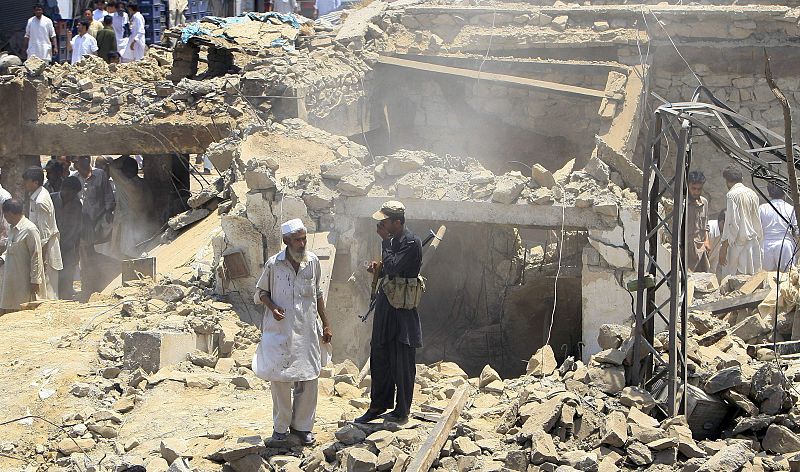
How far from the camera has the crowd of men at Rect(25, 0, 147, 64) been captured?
1955 centimetres

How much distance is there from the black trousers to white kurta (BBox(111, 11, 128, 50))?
1325 cm

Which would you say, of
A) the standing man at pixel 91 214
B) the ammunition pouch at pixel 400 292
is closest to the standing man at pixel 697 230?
the ammunition pouch at pixel 400 292

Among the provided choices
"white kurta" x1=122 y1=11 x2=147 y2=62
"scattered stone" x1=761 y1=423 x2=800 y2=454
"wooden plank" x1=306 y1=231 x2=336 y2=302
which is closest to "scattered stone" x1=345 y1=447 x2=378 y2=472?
"scattered stone" x1=761 y1=423 x2=800 y2=454

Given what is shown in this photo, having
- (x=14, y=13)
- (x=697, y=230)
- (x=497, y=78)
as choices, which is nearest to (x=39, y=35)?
(x=14, y=13)

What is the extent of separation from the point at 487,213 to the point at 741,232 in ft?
10.2

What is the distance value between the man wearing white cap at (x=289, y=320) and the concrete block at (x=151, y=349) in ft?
7.04

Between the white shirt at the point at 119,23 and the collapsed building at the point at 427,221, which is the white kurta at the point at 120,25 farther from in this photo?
the collapsed building at the point at 427,221

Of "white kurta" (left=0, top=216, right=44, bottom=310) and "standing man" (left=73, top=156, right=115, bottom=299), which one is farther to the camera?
"standing man" (left=73, top=156, right=115, bottom=299)

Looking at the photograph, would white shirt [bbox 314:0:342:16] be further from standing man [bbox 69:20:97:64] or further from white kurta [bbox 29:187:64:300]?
white kurta [bbox 29:187:64:300]

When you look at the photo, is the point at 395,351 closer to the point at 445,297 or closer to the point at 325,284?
the point at 325,284

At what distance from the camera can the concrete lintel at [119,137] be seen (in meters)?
15.4

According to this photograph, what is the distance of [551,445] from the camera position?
8.27 meters

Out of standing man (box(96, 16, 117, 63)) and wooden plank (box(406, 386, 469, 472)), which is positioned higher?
standing man (box(96, 16, 117, 63))

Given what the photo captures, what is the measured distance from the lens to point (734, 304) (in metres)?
11.8
